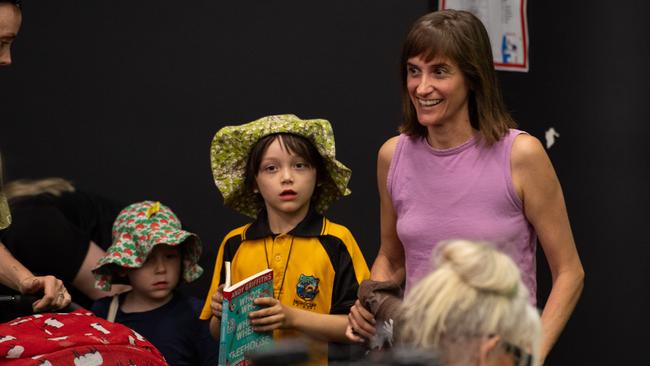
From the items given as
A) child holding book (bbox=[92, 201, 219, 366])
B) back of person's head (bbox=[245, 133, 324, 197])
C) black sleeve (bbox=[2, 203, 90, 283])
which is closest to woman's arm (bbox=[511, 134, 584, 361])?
back of person's head (bbox=[245, 133, 324, 197])

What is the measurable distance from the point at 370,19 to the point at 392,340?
2.13 metres

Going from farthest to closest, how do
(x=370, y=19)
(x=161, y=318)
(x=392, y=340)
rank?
(x=370, y=19) → (x=161, y=318) → (x=392, y=340)

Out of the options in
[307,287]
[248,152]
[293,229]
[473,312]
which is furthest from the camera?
[248,152]

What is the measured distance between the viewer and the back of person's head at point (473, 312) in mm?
2158

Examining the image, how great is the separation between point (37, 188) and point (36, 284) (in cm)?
138

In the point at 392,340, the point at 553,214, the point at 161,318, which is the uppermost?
the point at 553,214

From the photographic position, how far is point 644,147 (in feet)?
17.2

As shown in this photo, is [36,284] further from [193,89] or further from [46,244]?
[193,89]

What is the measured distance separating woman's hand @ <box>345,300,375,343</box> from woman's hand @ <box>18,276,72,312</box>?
90 centimetres

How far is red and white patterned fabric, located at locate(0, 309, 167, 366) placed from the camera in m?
2.95

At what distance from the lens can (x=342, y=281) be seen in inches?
150

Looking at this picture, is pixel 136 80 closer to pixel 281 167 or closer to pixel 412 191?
pixel 281 167

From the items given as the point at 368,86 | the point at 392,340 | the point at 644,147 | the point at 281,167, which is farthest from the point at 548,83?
the point at 392,340

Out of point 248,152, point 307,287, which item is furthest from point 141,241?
point 307,287
